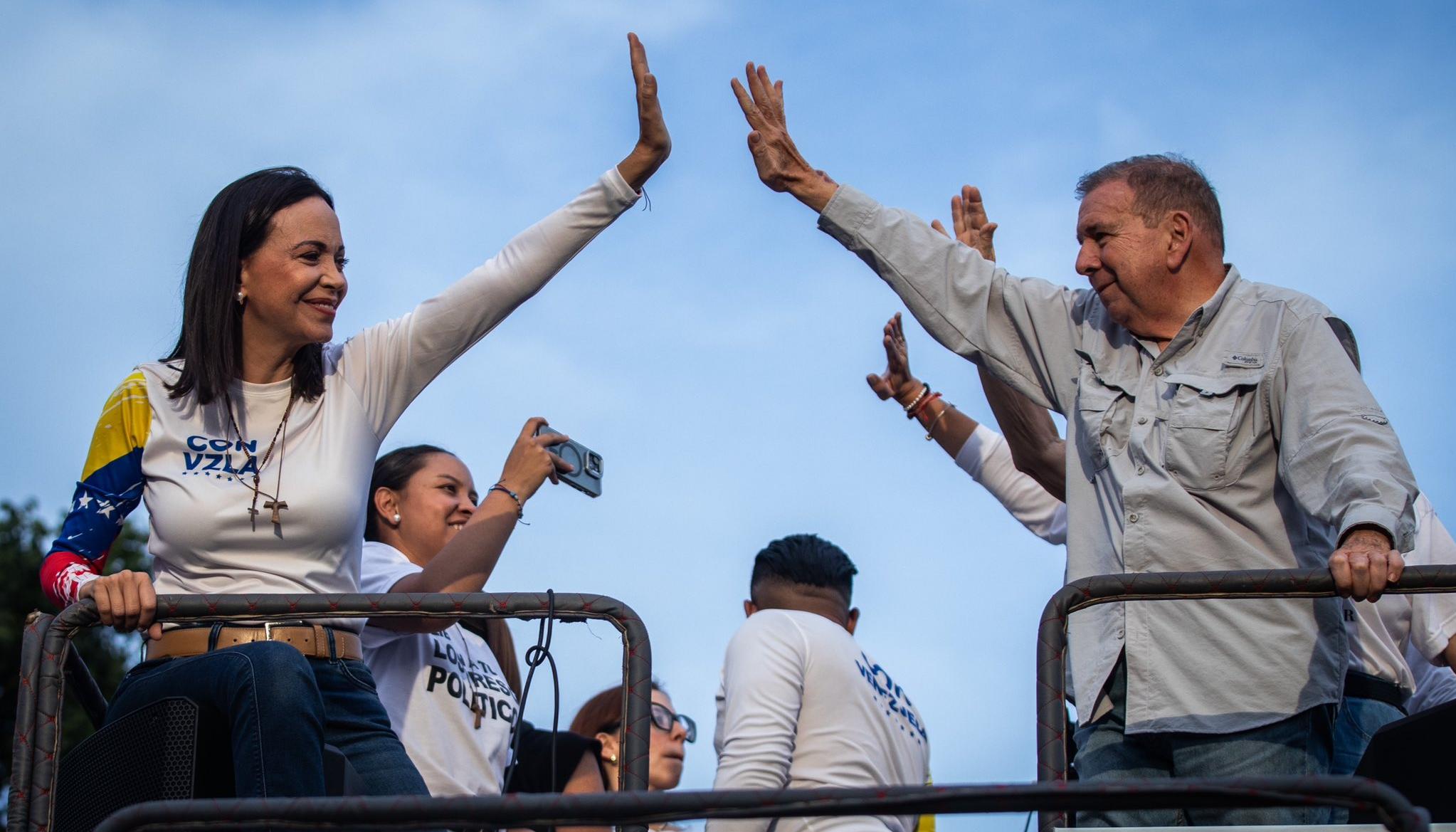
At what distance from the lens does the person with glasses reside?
636 cm

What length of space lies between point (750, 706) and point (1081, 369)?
1353 millimetres

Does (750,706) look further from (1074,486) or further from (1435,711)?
(1435,711)

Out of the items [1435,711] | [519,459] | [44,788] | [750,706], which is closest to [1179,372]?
[1435,711]

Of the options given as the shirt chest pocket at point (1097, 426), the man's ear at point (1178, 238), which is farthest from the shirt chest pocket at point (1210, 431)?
the man's ear at point (1178, 238)

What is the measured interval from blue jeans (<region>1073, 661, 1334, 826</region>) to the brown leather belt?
1.68 m

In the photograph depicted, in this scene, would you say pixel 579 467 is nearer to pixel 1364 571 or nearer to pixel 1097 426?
Answer: pixel 1097 426

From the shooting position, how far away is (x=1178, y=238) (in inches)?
151

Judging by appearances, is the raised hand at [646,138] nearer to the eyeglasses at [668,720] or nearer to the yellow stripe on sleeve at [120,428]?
the yellow stripe on sleeve at [120,428]

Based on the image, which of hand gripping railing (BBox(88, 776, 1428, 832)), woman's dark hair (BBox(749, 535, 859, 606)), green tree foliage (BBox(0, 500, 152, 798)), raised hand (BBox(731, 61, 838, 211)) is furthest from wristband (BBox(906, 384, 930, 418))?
green tree foliage (BBox(0, 500, 152, 798))

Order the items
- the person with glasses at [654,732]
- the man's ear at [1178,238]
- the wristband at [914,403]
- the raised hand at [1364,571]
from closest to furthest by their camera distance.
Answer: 1. the raised hand at [1364,571]
2. the man's ear at [1178,238]
3. the wristband at [914,403]
4. the person with glasses at [654,732]

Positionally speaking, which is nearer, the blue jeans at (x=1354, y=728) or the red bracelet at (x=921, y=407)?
the blue jeans at (x=1354, y=728)

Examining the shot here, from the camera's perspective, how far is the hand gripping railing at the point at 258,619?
3.06 meters

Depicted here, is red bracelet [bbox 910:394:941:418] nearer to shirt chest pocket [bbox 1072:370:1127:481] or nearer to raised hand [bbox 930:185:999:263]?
raised hand [bbox 930:185:999:263]

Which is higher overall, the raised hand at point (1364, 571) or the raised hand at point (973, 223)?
the raised hand at point (973, 223)
